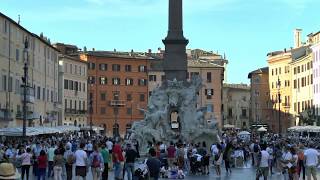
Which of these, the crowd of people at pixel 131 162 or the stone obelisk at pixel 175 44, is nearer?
the crowd of people at pixel 131 162

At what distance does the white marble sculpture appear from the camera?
138 feet

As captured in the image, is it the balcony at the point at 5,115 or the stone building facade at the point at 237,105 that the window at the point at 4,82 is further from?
the stone building facade at the point at 237,105

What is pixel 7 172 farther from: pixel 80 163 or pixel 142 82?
pixel 142 82

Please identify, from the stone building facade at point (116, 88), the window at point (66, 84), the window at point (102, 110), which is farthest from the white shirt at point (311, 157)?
the window at point (102, 110)

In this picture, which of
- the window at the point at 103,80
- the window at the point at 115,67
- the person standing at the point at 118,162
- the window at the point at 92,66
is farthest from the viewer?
the window at the point at 115,67

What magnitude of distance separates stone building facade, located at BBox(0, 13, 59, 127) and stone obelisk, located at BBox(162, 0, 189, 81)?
16.1 metres

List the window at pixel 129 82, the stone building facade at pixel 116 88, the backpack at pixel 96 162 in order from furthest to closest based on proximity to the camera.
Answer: the window at pixel 129 82 < the stone building facade at pixel 116 88 < the backpack at pixel 96 162

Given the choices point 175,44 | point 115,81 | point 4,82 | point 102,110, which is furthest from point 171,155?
point 115,81

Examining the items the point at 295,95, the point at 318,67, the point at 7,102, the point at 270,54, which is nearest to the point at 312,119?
the point at 318,67

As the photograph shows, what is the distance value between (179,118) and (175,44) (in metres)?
4.50

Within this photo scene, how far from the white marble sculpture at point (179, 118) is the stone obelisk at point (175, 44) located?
1088mm

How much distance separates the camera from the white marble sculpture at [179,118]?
138 feet

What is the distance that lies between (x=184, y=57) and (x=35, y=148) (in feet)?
60.5

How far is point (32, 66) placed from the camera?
67250 mm
